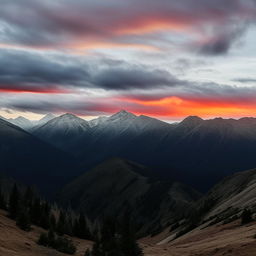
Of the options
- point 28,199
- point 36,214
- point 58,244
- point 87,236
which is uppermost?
point 58,244

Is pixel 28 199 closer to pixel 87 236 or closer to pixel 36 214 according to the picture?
pixel 87 236

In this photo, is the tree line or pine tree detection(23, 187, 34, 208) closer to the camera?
the tree line

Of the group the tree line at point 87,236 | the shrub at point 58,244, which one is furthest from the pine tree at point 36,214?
the shrub at point 58,244

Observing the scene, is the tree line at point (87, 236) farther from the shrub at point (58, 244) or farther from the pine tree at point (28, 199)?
the pine tree at point (28, 199)

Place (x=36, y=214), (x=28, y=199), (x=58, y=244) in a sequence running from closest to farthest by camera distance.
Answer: (x=58, y=244) < (x=36, y=214) < (x=28, y=199)

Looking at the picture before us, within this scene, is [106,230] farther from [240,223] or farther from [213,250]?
[240,223]

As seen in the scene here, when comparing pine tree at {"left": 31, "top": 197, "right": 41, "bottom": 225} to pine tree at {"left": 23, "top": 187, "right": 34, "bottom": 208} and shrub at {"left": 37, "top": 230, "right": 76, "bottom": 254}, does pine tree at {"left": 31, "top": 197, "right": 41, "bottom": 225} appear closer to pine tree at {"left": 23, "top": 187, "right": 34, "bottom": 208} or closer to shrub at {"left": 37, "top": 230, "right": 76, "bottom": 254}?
pine tree at {"left": 23, "top": 187, "right": 34, "bottom": 208}

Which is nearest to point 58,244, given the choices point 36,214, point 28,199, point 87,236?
point 36,214

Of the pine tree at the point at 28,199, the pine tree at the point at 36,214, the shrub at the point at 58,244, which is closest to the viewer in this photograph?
the shrub at the point at 58,244

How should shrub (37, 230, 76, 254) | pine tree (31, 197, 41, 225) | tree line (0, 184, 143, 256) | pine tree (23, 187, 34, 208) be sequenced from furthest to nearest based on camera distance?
1. pine tree (23, 187, 34, 208)
2. pine tree (31, 197, 41, 225)
3. shrub (37, 230, 76, 254)
4. tree line (0, 184, 143, 256)

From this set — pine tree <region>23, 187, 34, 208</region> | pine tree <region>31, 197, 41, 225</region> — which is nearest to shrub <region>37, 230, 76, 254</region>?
pine tree <region>31, 197, 41, 225</region>

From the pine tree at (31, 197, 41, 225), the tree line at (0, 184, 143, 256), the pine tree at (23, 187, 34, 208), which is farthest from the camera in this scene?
the pine tree at (23, 187, 34, 208)

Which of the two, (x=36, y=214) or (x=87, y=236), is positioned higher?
(x=36, y=214)

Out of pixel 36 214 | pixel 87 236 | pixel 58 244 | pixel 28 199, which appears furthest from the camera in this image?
pixel 28 199
